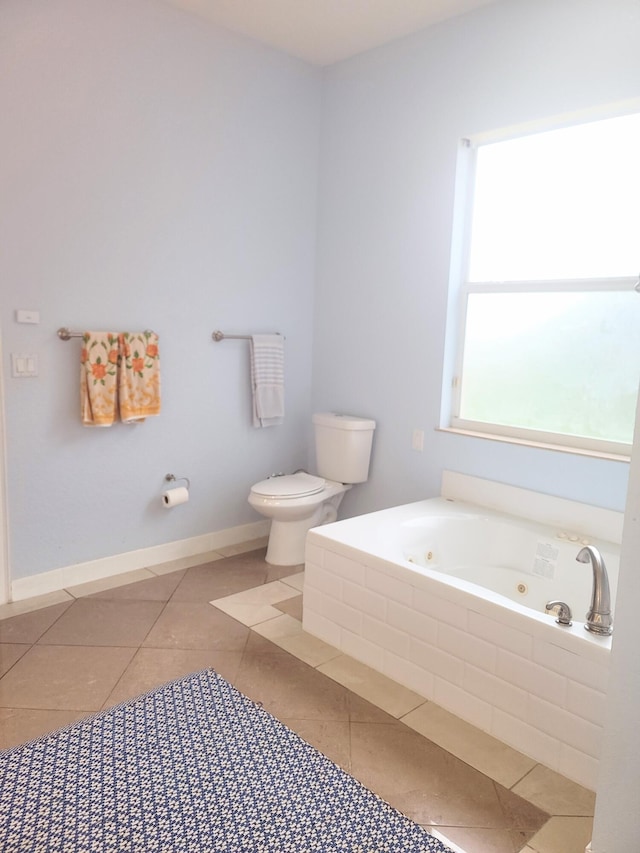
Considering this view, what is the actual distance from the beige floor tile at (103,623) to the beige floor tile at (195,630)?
5 cm

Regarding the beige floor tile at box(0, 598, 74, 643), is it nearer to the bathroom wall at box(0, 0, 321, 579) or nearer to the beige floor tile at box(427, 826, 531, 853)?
the bathroom wall at box(0, 0, 321, 579)

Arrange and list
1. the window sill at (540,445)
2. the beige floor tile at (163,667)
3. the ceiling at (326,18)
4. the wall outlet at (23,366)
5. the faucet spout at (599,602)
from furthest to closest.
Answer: the ceiling at (326,18) < the wall outlet at (23,366) < the window sill at (540,445) < the beige floor tile at (163,667) < the faucet spout at (599,602)

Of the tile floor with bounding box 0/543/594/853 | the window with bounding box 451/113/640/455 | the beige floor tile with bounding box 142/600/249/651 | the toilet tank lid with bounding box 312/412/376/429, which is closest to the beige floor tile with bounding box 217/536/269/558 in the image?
the tile floor with bounding box 0/543/594/853

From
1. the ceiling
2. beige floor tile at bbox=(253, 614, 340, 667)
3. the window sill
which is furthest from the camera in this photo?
the ceiling

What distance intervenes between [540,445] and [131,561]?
2170mm

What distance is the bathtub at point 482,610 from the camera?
1.88 meters

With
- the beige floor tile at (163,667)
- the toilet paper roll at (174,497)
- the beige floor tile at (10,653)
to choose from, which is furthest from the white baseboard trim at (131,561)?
the beige floor tile at (163,667)

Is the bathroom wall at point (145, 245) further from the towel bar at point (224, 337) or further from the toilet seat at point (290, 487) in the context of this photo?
the toilet seat at point (290, 487)

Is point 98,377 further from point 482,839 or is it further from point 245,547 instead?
point 482,839

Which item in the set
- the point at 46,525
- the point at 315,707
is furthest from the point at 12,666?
the point at 315,707

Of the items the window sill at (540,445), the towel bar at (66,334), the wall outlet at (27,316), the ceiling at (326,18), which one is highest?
the ceiling at (326,18)

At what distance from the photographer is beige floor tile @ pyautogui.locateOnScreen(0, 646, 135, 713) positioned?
217 centimetres

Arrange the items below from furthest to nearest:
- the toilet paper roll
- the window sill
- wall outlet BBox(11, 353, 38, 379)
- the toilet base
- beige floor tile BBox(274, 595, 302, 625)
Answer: the toilet base < the toilet paper roll < beige floor tile BBox(274, 595, 302, 625) < wall outlet BBox(11, 353, 38, 379) < the window sill

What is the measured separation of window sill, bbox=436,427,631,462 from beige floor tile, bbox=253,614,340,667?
1.27 metres
